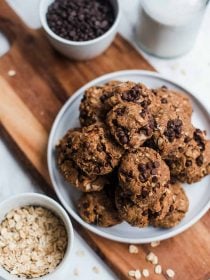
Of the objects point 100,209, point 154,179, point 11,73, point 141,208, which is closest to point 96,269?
point 100,209

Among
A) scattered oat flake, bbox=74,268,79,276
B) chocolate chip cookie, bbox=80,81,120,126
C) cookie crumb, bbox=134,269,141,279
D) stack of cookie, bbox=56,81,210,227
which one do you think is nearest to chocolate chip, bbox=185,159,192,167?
stack of cookie, bbox=56,81,210,227

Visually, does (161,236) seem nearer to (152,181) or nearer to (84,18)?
(152,181)

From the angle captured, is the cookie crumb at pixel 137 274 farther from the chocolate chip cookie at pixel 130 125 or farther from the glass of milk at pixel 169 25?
the glass of milk at pixel 169 25

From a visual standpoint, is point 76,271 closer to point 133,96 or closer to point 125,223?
point 125,223

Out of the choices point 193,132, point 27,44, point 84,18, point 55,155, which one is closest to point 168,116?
point 193,132

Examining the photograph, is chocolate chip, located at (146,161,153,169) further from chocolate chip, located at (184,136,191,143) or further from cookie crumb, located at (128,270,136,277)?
cookie crumb, located at (128,270,136,277)
